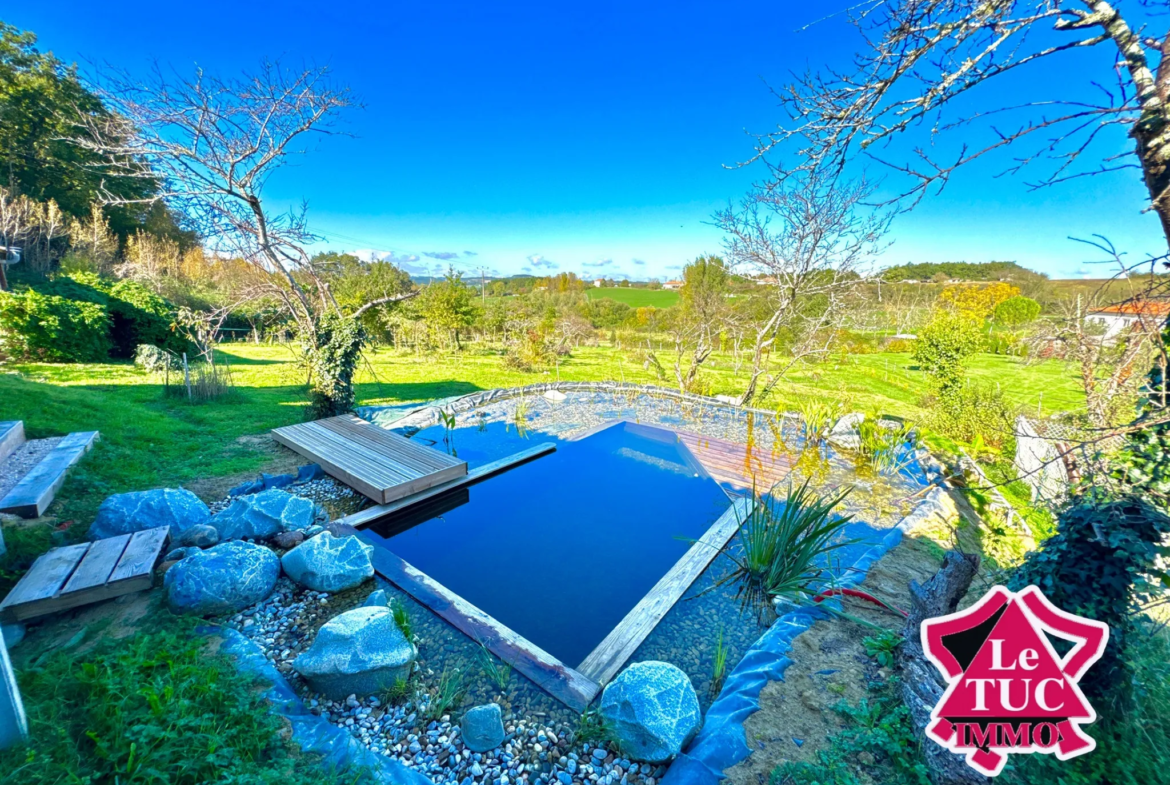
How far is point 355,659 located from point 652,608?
5.32 ft

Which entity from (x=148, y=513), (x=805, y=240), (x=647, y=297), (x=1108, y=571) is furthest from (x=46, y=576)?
(x=647, y=297)

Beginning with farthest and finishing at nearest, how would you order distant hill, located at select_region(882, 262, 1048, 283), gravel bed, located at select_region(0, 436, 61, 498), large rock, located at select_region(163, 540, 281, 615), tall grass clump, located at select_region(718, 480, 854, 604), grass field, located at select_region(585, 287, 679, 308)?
grass field, located at select_region(585, 287, 679, 308) → distant hill, located at select_region(882, 262, 1048, 283) → gravel bed, located at select_region(0, 436, 61, 498) → tall grass clump, located at select_region(718, 480, 854, 604) → large rock, located at select_region(163, 540, 281, 615)

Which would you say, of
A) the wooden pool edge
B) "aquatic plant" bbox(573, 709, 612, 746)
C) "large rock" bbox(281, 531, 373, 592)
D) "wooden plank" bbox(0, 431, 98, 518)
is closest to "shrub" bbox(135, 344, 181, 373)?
"wooden plank" bbox(0, 431, 98, 518)

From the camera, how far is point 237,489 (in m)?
3.76

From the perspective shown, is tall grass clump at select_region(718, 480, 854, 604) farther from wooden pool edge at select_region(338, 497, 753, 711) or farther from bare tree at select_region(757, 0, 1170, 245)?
bare tree at select_region(757, 0, 1170, 245)

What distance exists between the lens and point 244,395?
7023 millimetres

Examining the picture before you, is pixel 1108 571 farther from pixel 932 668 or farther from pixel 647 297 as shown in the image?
pixel 647 297

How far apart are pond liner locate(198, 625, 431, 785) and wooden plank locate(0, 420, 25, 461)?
3590 millimetres

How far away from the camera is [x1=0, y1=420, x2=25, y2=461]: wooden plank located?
3.61m

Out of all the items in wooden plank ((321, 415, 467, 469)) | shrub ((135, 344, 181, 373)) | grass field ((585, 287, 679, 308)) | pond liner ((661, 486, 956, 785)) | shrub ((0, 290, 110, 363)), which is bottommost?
pond liner ((661, 486, 956, 785))

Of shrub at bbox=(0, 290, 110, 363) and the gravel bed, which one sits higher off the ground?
shrub at bbox=(0, 290, 110, 363)

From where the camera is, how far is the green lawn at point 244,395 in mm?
4121

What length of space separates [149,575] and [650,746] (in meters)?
2.78

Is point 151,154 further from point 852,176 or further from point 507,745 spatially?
point 852,176
